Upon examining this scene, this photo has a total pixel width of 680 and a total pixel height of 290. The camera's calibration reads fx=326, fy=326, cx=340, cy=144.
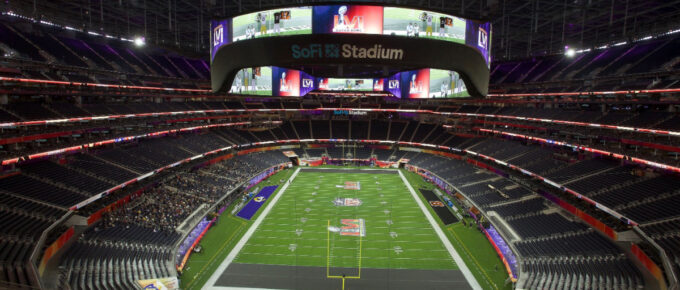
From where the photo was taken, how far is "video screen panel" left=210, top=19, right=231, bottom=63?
6590 mm

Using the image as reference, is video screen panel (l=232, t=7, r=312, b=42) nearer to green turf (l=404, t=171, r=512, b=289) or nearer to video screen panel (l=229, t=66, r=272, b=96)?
video screen panel (l=229, t=66, r=272, b=96)

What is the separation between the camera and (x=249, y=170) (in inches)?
1576

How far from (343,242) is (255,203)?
11943 millimetres

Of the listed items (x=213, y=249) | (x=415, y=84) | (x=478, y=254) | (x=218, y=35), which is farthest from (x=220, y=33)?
(x=478, y=254)

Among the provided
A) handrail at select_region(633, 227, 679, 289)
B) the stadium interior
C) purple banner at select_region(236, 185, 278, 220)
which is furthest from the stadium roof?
handrail at select_region(633, 227, 679, 289)

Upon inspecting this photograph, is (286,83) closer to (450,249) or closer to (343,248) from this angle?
(343,248)

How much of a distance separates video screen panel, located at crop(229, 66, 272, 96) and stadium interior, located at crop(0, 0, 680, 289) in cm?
10

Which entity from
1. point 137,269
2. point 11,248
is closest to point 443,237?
point 137,269

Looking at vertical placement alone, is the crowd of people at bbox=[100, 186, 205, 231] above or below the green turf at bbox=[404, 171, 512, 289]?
above

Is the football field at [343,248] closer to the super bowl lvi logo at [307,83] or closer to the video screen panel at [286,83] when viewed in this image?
the video screen panel at [286,83]

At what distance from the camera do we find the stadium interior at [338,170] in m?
6.69

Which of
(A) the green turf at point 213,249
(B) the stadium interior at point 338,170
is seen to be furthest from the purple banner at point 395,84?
(A) the green turf at point 213,249

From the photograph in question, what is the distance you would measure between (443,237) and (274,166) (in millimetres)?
26435

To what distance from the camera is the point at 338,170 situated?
46.1m
